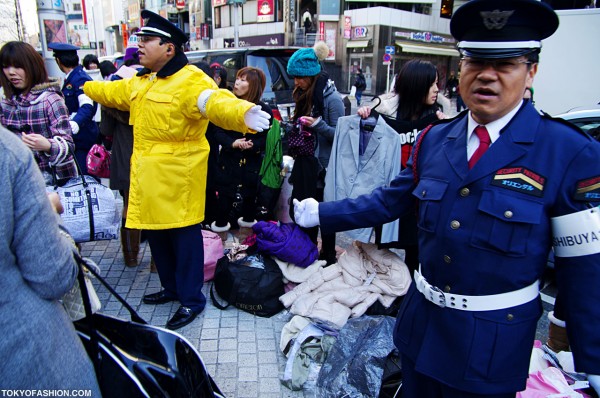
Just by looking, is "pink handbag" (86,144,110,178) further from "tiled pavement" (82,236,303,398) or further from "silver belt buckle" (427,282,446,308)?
"silver belt buckle" (427,282,446,308)

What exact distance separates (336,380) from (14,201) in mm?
1901

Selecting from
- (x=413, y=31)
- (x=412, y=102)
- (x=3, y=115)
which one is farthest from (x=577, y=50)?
(x=413, y=31)

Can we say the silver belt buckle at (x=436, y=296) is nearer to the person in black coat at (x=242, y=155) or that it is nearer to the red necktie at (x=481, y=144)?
the red necktie at (x=481, y=144)

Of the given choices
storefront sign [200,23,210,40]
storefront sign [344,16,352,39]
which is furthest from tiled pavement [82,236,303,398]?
storefront sign [200,23,210,40]

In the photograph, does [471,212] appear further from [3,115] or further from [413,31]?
[413,31]

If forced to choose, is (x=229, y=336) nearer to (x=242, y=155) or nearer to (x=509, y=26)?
(x=242, y=155)

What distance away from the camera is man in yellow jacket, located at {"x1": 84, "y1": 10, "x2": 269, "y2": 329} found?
2.79 meters

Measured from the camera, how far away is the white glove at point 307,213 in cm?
186

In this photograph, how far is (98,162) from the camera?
3799mm

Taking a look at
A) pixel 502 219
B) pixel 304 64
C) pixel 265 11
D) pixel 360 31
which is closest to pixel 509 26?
pixel 502 219

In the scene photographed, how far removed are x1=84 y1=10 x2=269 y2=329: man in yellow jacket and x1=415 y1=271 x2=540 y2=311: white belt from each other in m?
1.64

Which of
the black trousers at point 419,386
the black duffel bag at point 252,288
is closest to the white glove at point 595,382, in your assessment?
the black trousers at point 419,386

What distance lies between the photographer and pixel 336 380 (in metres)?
2.45

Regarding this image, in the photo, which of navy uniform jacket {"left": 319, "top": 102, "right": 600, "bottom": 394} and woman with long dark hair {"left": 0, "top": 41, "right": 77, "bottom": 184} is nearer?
navy uniform jacket {"left": 319, "top": 102, "right": 600, "bottom": 394}
